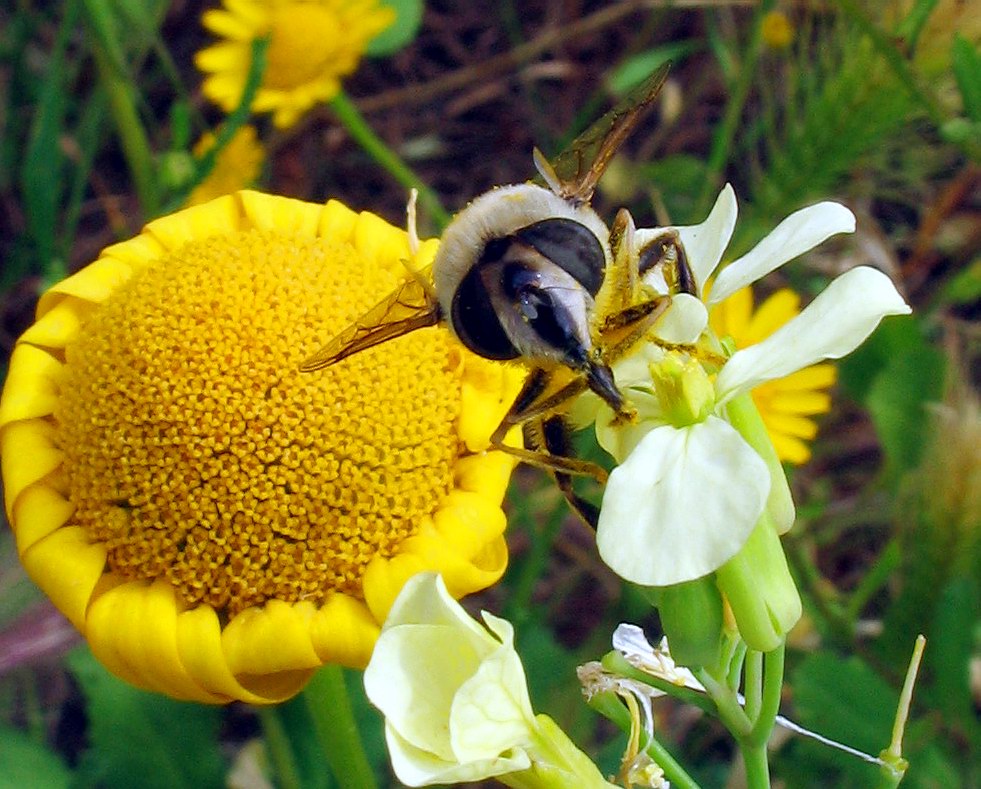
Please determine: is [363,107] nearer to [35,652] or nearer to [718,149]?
[718,149]

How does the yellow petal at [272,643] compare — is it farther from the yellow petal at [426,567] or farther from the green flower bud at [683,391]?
the green flower bud at [683,391]

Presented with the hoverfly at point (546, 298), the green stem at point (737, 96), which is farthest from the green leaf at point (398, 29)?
the hoverfly at point (546, 298)

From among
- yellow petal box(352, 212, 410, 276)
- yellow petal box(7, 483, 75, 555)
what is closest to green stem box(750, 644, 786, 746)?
yellow petal box(352, 212, 410, 276)

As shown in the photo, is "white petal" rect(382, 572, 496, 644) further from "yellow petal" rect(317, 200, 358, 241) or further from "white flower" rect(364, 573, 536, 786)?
"yellow petal" rect(317, 200, 358, 241)

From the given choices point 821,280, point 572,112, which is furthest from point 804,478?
point 572,112

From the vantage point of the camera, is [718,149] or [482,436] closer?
[482,436]

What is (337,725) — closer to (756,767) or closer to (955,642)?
(756,767)

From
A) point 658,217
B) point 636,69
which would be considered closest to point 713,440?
point 658,217
